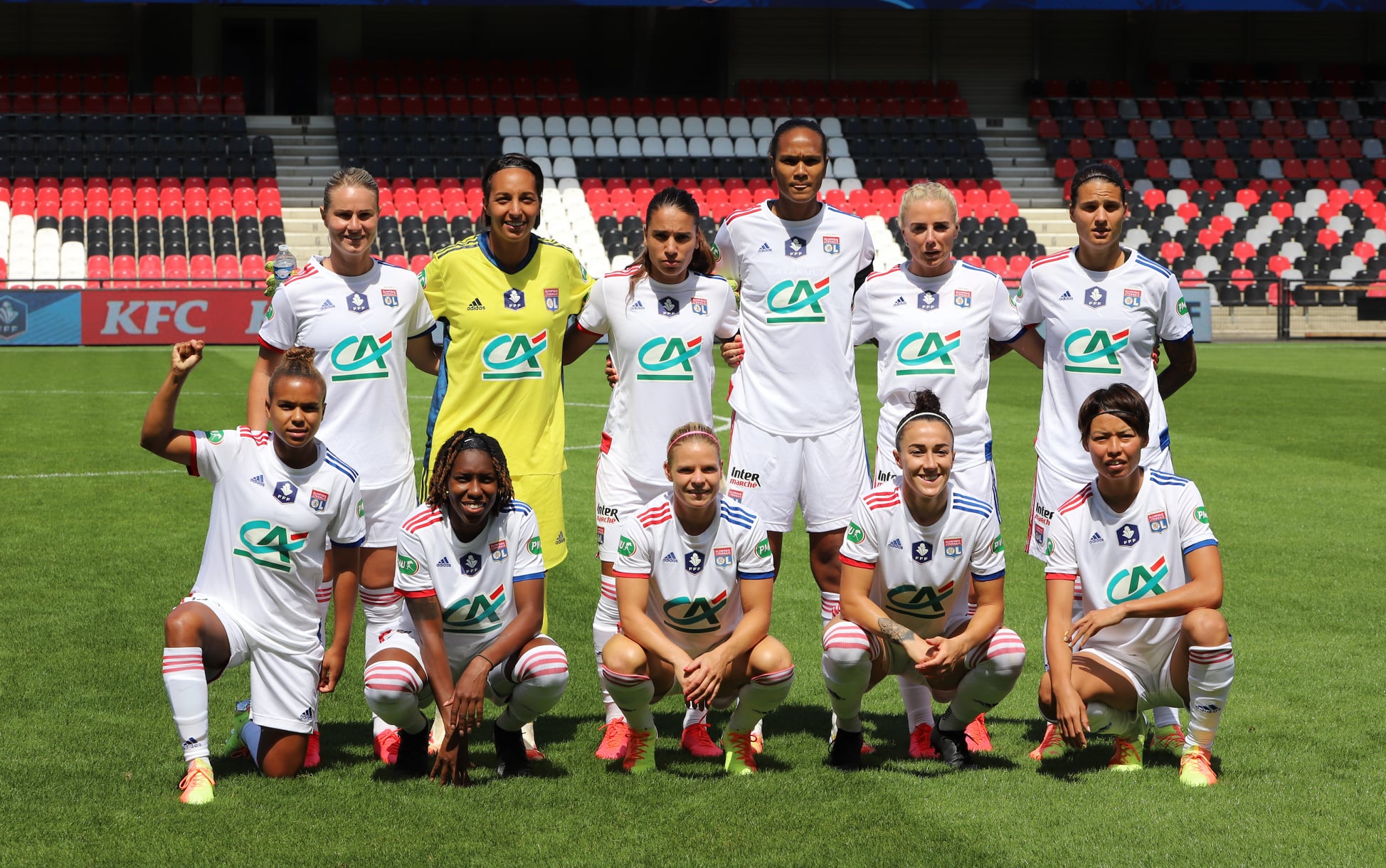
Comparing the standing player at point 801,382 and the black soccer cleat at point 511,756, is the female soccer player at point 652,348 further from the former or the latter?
the black soccer cleat at point 511,756

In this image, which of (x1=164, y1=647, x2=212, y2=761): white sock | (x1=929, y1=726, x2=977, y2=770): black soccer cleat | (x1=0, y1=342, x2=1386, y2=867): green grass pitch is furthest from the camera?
(x1=929, y1=726, x2=977, y2=770): black soccer cleat

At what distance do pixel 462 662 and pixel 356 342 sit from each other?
3.80 ft

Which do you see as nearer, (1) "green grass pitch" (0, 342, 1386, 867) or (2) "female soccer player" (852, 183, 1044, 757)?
(1) "green grass pitch" (0, 342, 1386, 867)

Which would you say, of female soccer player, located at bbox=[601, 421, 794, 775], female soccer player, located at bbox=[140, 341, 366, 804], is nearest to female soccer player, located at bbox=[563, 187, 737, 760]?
female soccer player, located at bbox=[601, 421, 794, 775]

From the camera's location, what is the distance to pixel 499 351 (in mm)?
4898

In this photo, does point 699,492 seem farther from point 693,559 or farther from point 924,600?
point 924,600

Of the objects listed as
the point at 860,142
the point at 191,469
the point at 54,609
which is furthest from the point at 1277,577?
the point at 860,142

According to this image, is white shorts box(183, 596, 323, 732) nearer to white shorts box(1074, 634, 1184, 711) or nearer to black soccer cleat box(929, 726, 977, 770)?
black soccer cleat box(929, 726, 977, 770)

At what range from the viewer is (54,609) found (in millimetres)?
6477

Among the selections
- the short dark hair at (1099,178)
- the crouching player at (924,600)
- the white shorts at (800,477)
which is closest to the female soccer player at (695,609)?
the crouching player at (924,600)

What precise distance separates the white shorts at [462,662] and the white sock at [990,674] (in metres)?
1.37

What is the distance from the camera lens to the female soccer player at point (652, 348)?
194 inches

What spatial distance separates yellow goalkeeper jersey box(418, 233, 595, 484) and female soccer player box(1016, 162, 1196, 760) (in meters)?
1.79

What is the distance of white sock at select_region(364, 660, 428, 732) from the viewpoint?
431 centimetres
